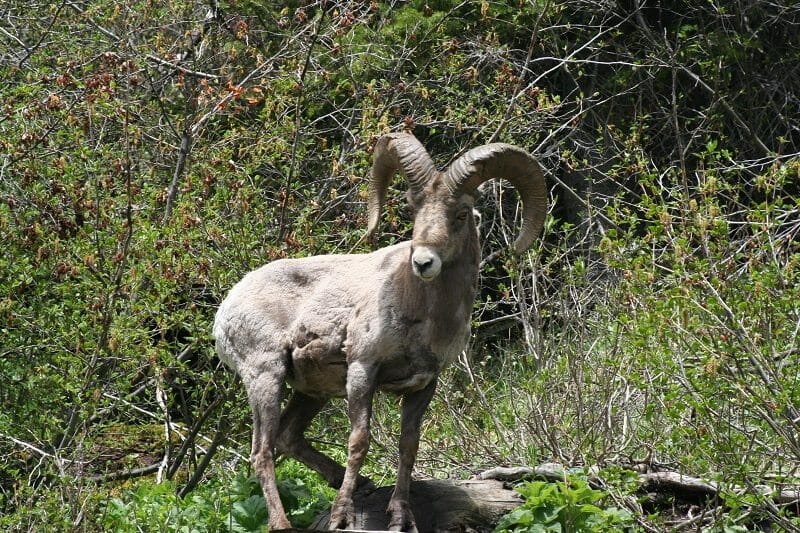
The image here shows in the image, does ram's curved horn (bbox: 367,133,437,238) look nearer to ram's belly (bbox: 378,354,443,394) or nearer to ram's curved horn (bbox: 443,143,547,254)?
ram's curved horn (bbox: 443,143,547,254)

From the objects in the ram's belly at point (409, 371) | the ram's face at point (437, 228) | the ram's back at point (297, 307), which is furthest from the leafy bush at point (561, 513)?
the ram's face at point (437, 228)

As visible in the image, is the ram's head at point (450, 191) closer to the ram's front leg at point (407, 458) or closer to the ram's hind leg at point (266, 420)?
the ram's front leg at point (407, 458)

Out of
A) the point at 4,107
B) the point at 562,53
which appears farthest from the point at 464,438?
the point at 562,53

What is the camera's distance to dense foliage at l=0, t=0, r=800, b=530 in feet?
23.1

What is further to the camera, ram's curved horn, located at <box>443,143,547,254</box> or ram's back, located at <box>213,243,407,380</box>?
ram's back, located at <box>213,243,407,380</box>

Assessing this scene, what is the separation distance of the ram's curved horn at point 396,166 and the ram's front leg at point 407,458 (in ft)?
3.87

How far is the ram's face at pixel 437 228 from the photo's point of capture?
6363mm

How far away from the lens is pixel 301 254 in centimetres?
946

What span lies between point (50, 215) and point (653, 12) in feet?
27.6

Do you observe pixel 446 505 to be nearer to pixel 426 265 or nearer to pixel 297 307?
pixel 297 307

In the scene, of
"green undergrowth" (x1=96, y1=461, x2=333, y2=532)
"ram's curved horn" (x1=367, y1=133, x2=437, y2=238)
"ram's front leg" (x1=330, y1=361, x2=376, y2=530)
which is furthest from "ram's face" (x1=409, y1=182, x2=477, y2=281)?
"green undergrowth" (x1=96, y1=461, x2=333, y2=532)

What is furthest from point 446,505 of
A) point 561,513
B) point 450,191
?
point 450,191

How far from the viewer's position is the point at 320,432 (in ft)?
34.0

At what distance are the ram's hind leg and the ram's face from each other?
4.52ft
